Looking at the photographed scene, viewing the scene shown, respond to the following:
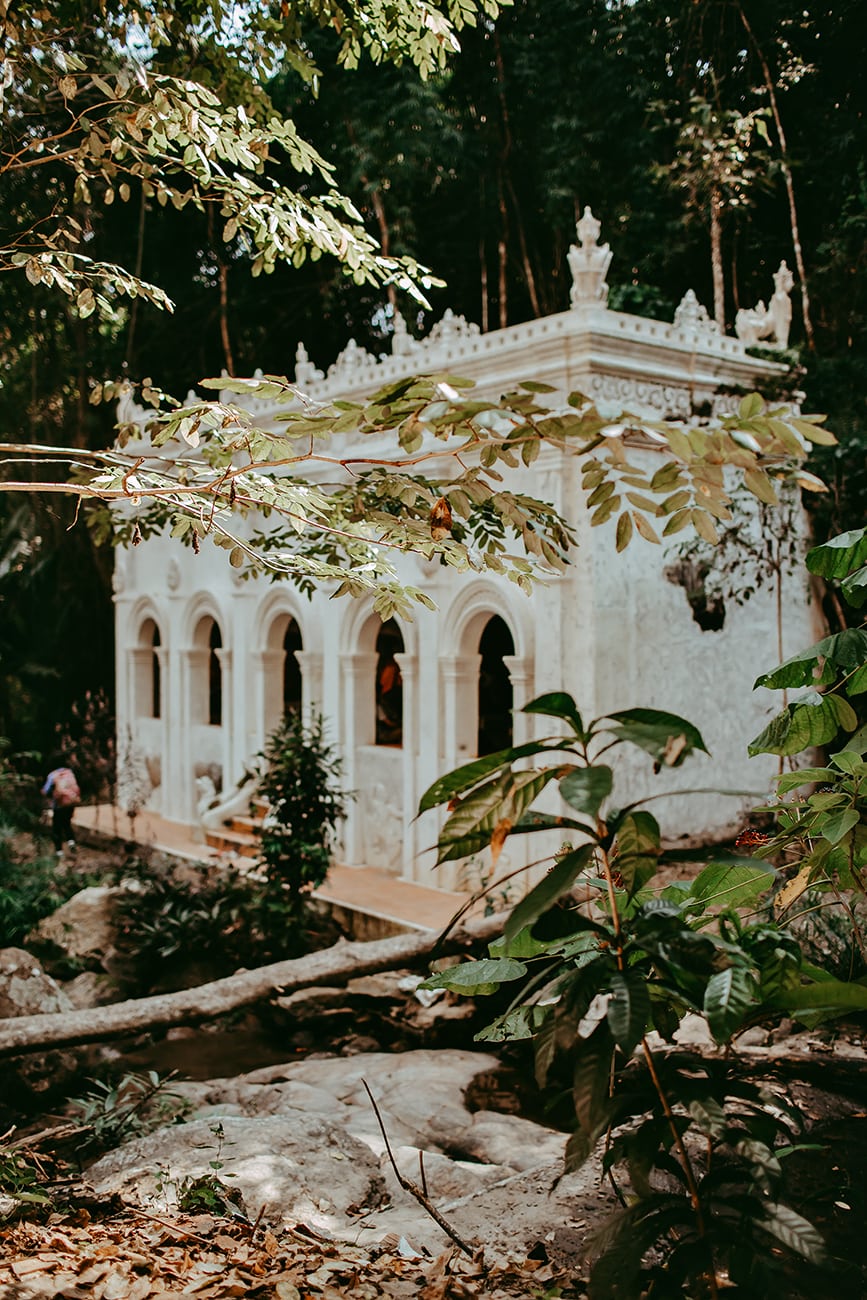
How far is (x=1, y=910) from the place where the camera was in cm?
984

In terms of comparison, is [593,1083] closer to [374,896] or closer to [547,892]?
[547,892]

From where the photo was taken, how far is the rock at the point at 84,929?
9.45 meters

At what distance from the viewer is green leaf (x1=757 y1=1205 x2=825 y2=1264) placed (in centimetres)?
193

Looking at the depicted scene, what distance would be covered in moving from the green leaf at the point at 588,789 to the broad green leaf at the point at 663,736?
78mm

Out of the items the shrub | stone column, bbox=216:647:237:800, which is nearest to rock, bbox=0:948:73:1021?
the shrub

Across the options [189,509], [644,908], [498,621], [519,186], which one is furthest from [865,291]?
→ [644,908]

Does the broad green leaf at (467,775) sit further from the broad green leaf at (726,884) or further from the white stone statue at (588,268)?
the white stone statue at (588,268)

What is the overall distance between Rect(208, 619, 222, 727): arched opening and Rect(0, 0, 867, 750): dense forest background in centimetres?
375

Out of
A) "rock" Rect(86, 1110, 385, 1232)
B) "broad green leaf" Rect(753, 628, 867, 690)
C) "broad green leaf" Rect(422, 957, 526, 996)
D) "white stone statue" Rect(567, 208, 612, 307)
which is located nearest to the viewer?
"broad green leaf" Rect(422, 957, 526, 996)

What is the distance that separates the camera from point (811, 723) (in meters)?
3.01

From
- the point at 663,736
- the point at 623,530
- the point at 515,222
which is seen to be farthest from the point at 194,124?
the point at 515,222

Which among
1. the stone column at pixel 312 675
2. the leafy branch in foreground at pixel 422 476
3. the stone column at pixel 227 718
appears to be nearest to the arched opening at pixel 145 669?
the stone column at pixel 227 718

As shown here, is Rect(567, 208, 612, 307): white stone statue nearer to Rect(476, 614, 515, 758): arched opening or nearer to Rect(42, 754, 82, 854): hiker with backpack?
Rect(476, 614, 515, 758): arched opening

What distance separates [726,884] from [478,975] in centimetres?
72
